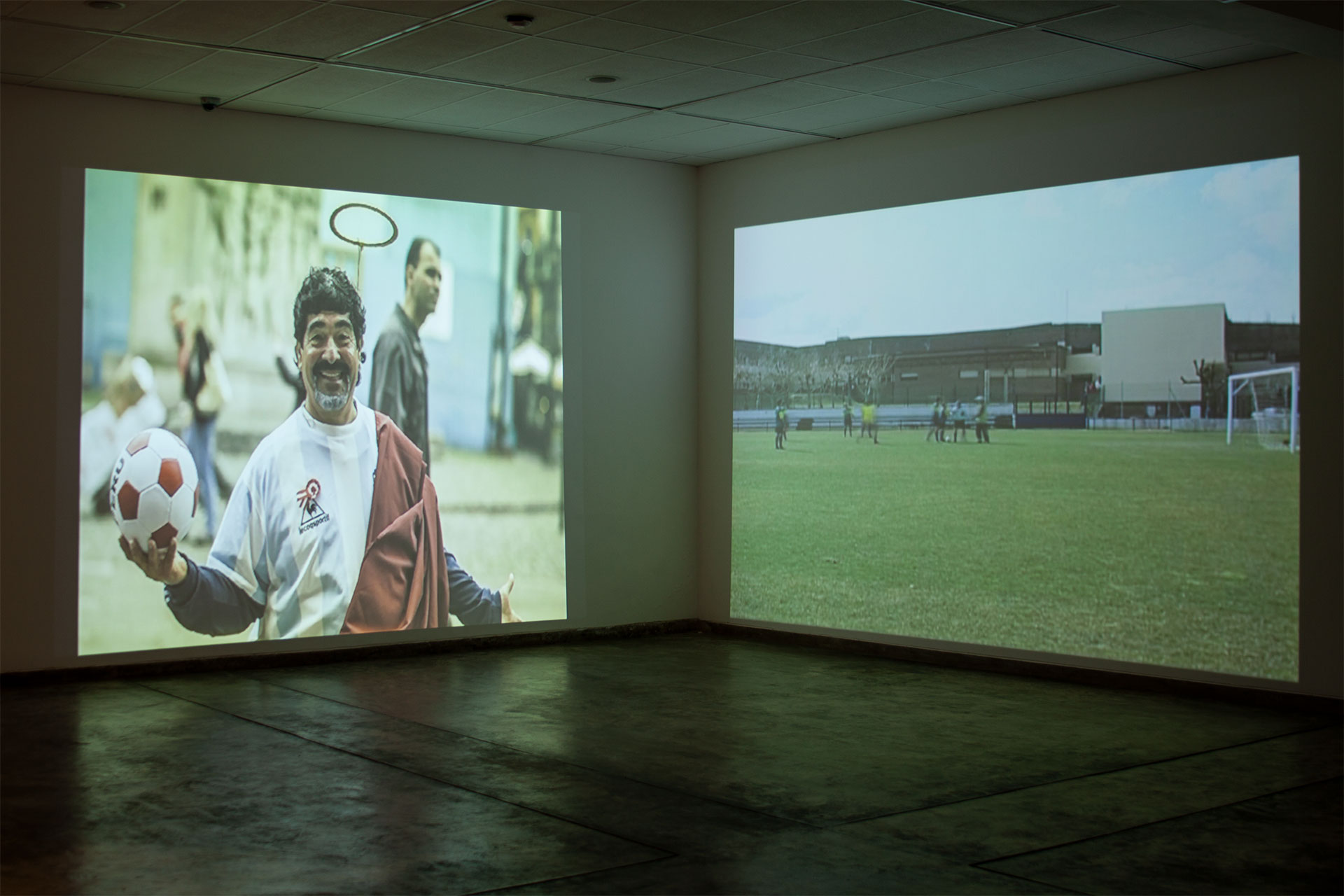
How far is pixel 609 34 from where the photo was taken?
6.43 meters

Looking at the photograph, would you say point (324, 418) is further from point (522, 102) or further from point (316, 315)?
point (522, 102)

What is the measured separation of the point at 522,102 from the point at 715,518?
3.54 m

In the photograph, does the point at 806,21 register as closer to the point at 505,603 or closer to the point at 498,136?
the point at 498,136

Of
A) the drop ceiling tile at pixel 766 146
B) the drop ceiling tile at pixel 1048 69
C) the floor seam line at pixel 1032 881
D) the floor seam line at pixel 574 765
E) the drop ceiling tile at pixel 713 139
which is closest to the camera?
the floor seam line at pixel 1032 881

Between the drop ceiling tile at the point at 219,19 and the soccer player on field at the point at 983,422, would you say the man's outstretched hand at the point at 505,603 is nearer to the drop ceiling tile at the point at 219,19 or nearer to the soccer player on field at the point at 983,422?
the soccer player on field at the point at 983,422

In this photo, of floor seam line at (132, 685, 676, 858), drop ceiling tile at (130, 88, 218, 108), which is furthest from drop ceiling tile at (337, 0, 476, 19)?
floor seam line at (132, 685, 676, 858)

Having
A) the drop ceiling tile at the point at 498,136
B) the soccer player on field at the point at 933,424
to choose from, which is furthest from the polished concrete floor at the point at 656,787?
the drop ceiling tile at the point at 498,136

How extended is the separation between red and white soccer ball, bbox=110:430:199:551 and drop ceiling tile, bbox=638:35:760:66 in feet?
12.0

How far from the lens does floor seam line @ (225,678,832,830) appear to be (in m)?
4.81

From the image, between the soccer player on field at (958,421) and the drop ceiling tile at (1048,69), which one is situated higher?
the drop ceiling tile at (1048,69)

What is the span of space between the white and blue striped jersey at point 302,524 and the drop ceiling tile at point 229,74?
6.59ft

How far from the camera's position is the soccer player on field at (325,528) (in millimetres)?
7961

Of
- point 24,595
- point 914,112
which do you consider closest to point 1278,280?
point 914,112

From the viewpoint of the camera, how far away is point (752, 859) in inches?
169
